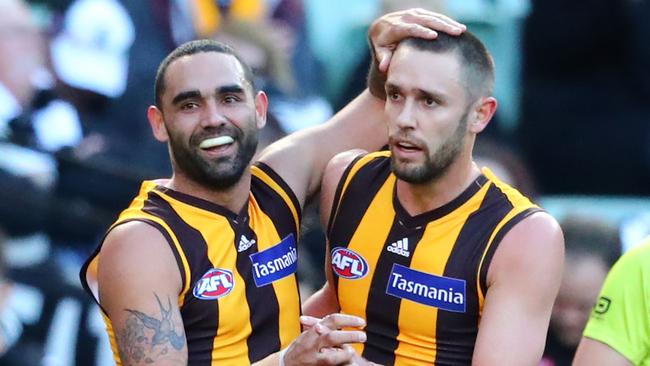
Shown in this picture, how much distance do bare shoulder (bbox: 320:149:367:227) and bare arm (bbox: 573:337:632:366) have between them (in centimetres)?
102

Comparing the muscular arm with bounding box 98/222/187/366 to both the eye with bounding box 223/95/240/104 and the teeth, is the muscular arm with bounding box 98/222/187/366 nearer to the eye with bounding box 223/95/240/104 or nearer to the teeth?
the teeth

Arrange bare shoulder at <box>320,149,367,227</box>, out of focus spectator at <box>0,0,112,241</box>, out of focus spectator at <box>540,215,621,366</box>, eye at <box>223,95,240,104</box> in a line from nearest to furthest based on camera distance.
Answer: eye at <box>223,95,240,104</box>
bare shoulder at <box>320,149,367,227</box>
out of focus spectator at <box>0,0,112,241</box>
out of focus spectator at <box>540,215,621,366</box>

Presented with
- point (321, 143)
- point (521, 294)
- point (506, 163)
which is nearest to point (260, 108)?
point (321, 143)

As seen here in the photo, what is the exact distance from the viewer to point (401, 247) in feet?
17.3

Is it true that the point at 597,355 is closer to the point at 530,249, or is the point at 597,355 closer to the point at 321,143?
the point at 530,249

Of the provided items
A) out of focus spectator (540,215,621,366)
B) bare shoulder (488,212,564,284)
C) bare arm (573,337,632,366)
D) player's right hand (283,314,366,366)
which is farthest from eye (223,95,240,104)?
out of focus spectator (540,215,621,366)

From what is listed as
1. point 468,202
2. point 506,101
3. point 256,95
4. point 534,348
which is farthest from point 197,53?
point 506,101

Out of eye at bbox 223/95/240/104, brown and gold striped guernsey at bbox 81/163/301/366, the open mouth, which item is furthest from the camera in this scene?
eye at bbox 223/95/240/104

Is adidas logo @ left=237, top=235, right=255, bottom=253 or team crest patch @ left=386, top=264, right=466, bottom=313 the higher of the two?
adidas logo @ left=237, top=235, right=255, bottom=253

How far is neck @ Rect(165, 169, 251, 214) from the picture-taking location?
17.6 feet

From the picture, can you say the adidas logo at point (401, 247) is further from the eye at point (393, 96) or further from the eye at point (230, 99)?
the eye at point (230, 99)

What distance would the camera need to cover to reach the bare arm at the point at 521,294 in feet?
16.3

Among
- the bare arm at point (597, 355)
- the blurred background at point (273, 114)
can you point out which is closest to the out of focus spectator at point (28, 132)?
the blurred background at point (273, 114)

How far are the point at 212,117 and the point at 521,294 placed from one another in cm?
119
